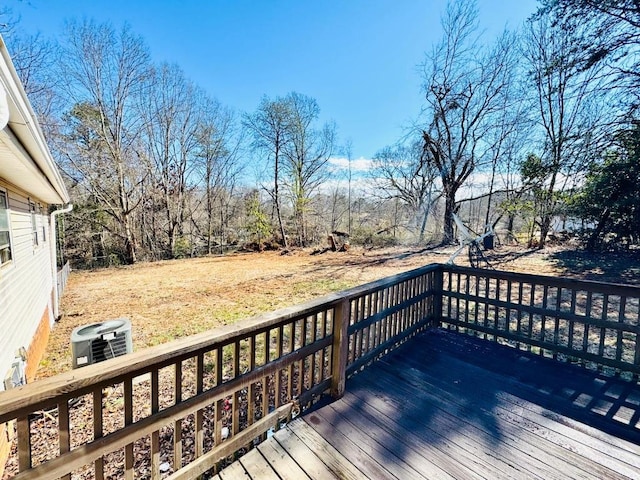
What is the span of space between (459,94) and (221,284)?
1361 cm

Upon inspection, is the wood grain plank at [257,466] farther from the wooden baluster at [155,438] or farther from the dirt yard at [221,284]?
the dirt yard at [221,284]

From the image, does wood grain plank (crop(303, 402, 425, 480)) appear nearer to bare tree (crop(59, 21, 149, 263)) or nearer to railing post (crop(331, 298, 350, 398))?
railing post (crop(331, 298, 350, 398))

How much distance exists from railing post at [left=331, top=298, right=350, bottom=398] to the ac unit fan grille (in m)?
2.38

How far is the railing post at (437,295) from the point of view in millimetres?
3479

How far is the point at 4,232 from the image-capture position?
3.29 metres

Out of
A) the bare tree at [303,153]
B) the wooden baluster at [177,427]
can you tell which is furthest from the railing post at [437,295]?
the bare tree at [303,153]

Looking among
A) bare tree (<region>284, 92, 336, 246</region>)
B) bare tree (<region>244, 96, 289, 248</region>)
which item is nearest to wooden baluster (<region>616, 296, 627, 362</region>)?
bare tree (<region>244, 96, 289, 248</region>)

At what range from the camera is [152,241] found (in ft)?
49.4

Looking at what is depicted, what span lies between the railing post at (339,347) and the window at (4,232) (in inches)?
141

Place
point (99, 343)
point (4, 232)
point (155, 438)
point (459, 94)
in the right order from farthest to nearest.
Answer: point (459, 94)
point (4, 232)
point (99, 343)
point (155, 438)

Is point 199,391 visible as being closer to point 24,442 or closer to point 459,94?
point 24,442

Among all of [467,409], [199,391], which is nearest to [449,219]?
[467,409]

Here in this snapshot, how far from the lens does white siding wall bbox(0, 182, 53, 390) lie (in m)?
2.85

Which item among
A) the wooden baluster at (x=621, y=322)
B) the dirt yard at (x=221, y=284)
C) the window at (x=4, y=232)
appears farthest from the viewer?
the dirt yard at (x=221, y=284)
